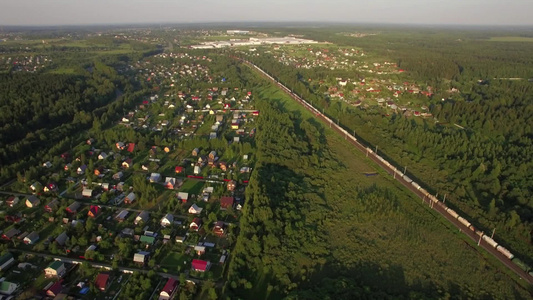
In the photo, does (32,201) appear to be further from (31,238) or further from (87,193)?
(31,238)

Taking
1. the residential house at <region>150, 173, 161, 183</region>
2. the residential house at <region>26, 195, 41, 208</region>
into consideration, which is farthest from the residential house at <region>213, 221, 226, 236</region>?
the residential house at <region>26, 195, 41, 208</region>

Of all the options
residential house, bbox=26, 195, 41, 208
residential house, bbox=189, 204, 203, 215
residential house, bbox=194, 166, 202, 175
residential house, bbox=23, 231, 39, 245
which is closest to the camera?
residential house, bbox=23, 231, 39, 245

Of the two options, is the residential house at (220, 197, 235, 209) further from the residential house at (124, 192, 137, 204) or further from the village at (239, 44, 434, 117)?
the village at (239, 44, 434, 117)

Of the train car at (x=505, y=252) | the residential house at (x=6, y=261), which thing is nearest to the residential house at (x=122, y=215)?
the residential house at (x=6, y=261)

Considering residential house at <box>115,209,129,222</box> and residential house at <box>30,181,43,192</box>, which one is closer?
residential house at <box>115,209,129,222</box>

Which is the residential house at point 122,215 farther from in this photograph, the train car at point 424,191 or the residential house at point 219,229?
the train car at point 424,191

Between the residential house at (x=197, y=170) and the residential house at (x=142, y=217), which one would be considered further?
the residential house at (x=197, y=170)

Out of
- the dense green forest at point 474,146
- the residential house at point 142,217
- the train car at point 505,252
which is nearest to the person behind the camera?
the train car at point 505,252
